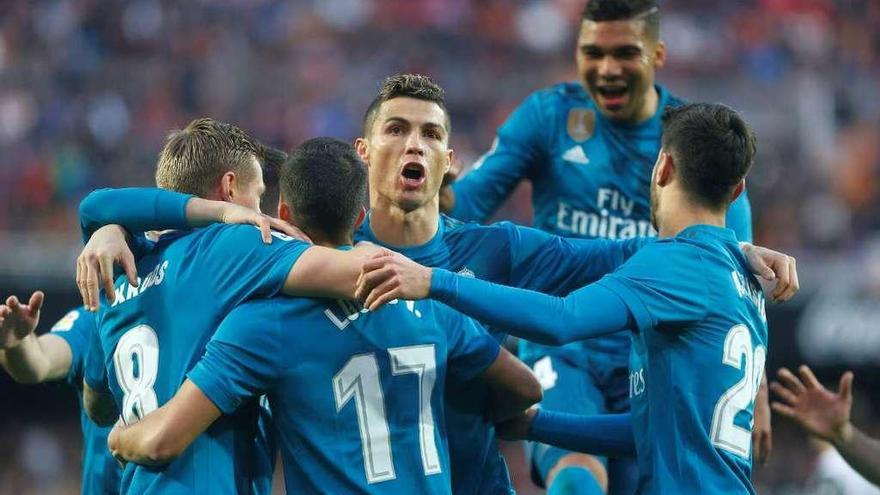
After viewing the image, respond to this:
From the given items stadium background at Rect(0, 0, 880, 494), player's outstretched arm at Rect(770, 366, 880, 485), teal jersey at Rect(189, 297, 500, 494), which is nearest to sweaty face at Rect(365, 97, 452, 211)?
teal jersey at Rect(189, 297, 500, 494)

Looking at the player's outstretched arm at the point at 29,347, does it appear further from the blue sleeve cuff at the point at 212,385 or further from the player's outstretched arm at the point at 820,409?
the player's outstretched arm at the point at 820,409

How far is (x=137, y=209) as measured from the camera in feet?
14.2

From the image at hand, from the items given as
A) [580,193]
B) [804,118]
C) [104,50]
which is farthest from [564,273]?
[104,50]

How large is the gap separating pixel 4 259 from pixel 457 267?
824cm

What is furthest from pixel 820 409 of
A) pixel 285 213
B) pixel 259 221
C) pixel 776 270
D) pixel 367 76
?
pixel 367 76

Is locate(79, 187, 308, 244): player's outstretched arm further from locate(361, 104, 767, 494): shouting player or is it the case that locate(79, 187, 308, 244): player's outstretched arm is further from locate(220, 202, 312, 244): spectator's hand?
locate(361, 104, 767, 494): shouting player

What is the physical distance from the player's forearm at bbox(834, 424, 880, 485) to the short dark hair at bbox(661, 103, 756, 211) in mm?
1404

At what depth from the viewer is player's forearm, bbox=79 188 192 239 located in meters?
4.27

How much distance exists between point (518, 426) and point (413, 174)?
36.7 inches

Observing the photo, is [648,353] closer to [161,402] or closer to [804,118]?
[161,402]

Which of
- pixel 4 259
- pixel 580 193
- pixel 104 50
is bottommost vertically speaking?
pixel 4 259

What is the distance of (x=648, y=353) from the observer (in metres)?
4.23

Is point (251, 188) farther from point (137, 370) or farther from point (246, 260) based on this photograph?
point (137, 370)

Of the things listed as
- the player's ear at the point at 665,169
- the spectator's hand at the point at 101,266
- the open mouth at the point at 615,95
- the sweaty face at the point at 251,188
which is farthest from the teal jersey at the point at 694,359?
the open mouth at the point at 615,95
